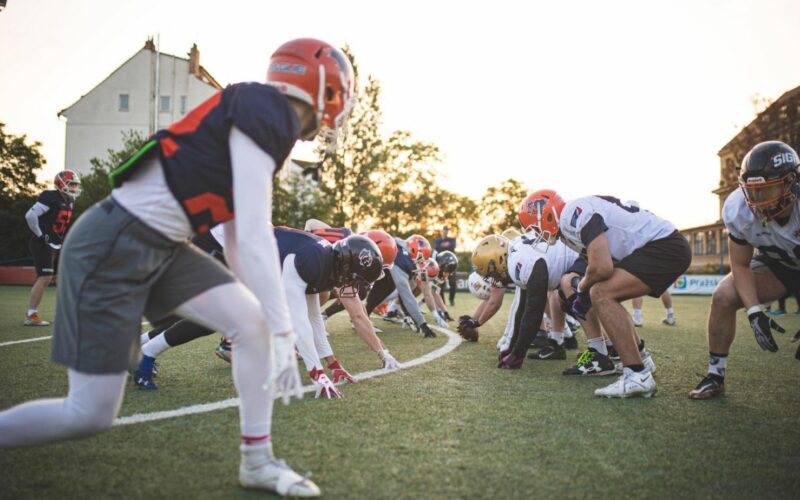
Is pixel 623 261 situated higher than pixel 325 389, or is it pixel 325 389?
pixel 623 261

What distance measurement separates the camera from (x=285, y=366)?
2.36 metres

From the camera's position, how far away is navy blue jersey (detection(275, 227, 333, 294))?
198 inches

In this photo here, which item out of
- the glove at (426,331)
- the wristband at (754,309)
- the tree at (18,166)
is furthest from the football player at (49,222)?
the tree at (18,166)

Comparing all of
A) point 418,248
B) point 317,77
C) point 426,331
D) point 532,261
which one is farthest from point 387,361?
point 418,248

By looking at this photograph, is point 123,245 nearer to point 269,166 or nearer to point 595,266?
point 269,166

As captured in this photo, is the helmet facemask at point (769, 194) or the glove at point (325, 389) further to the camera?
the glove at point (325, 389)

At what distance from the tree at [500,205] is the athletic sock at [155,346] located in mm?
63730

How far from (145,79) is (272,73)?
4607 centimetres

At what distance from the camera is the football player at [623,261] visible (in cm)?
501

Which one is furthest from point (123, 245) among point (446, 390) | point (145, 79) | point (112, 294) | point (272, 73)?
point (145, 79)

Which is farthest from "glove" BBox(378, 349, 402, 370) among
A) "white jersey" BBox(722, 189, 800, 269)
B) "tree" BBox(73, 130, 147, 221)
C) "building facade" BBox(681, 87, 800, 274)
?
"tree" BBox(73, 130, 147, 221)

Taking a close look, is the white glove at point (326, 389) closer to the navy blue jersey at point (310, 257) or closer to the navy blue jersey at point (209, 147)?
the navy blue jersey at point (310, 257)

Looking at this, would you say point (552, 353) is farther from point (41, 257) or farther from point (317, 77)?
point (41, 257)

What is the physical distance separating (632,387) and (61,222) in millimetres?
10145
